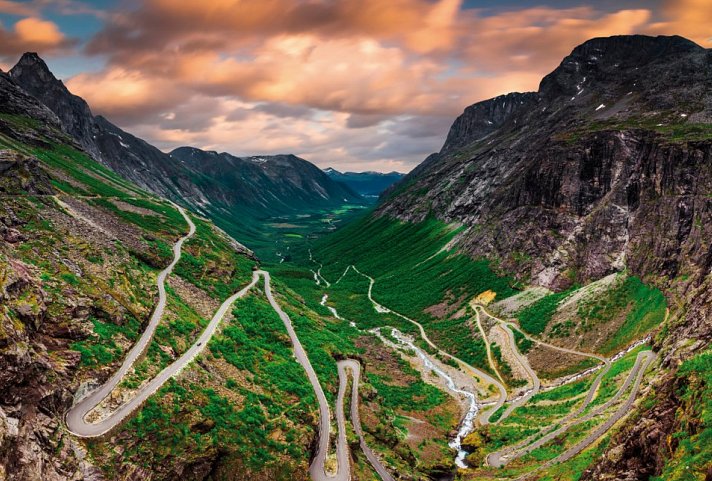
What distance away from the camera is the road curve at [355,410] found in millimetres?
51094

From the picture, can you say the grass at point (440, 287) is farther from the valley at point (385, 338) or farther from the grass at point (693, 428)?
the grass at point (693, 428)

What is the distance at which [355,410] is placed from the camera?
60.2 metres

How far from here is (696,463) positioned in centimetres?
2567

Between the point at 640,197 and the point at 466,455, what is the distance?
293 feet

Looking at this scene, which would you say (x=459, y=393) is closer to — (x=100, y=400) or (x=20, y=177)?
(x=100, y=400)

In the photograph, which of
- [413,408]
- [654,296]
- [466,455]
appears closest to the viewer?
[466,455]

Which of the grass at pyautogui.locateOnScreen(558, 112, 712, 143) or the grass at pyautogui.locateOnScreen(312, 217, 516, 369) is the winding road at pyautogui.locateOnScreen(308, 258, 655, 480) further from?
the grass at pyautogui.locateOnScreen(558, 112, 712, 143)

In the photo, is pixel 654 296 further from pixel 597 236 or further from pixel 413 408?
pixel 413 408

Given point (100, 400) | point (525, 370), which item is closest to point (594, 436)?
point (525, 370)

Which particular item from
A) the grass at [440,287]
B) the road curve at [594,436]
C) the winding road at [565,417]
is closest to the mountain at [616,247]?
the grass at [440,287]

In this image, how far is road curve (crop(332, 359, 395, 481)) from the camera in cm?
5109

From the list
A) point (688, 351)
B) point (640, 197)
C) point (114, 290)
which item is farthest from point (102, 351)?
point (640, 197)

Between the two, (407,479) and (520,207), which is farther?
(520,207)

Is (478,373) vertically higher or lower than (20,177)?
lower
